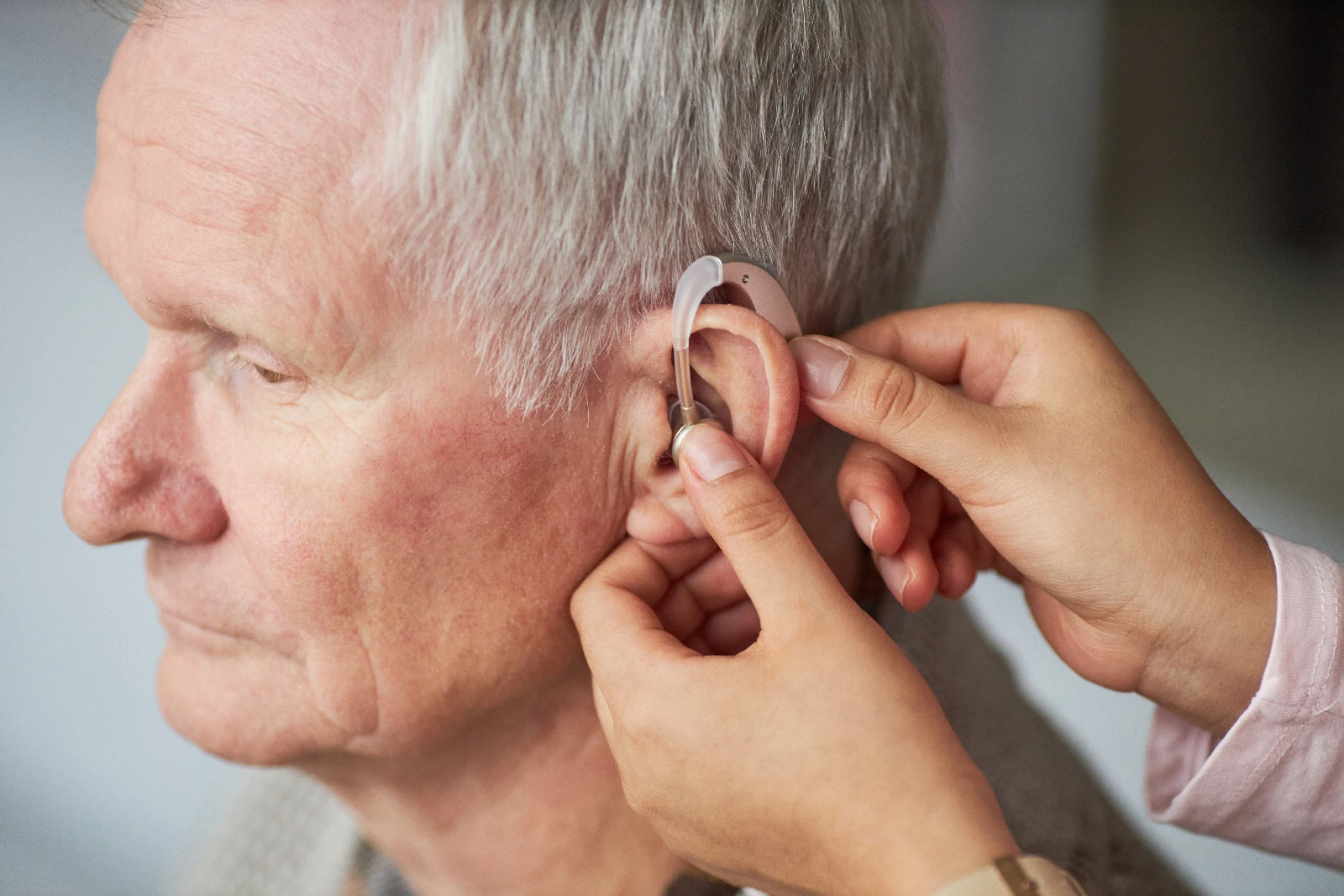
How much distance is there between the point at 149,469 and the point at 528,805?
53cm

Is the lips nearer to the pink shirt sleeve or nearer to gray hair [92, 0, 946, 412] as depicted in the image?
gray hair [92, 0, 946, 412]

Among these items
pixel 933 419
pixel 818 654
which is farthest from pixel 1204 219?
pixel 818 654

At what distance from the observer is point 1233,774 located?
97 centimetres

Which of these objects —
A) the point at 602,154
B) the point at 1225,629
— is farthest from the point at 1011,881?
the point at 602,154

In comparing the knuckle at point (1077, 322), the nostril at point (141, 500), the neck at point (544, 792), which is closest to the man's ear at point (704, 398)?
the neck at point (544, 792)

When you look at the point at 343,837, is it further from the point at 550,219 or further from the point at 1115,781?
the point at 1115,781

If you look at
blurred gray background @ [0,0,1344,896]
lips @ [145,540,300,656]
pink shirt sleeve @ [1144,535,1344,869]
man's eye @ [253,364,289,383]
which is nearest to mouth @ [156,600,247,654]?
lips @ [145,540,300,656]

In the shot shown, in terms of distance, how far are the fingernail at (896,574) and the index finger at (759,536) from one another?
0.69ft

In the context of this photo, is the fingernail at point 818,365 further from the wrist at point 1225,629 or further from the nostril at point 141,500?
the nostril at point 141,500

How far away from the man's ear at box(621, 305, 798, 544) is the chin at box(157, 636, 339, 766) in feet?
1.21

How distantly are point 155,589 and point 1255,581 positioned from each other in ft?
3.62

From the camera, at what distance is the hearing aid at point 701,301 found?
0.83 meters

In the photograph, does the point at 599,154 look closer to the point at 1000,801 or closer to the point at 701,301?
the point at 701,301

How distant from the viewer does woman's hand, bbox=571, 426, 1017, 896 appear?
693 mm
